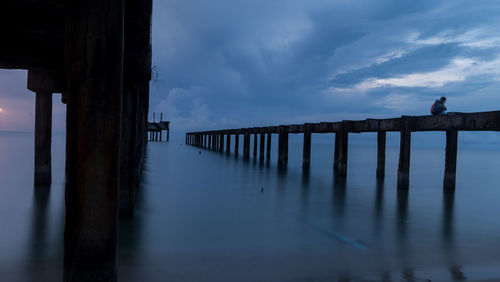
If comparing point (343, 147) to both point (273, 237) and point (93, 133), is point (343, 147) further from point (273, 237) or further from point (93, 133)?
point (93, 133)

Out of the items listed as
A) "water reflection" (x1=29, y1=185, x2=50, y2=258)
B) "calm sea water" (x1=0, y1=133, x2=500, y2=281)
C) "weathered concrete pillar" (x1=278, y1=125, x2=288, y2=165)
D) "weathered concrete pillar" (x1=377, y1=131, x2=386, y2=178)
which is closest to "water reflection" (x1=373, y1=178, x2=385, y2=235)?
"calm sea water" (x1=0, y1=133, x2=500, y2=281)

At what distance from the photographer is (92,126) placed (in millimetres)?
2074

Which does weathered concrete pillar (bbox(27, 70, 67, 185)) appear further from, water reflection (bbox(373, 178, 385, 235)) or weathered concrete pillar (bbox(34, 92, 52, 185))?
water reflection (bbox(373, 178, 385, 235))

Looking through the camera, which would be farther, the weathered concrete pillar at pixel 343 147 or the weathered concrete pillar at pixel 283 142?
the weathered concrete pillar at pixel 283 142

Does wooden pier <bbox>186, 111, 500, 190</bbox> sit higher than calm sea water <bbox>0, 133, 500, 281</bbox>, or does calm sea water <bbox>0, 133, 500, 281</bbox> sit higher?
wooden pier <bbox>186, 111, 500, 190</bbox>

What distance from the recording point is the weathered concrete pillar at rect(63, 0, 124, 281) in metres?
2.08

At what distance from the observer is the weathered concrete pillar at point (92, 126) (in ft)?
6.82

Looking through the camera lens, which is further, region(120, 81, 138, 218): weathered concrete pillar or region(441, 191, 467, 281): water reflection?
region(120, 81, 138, 218): weathered concrete pillar

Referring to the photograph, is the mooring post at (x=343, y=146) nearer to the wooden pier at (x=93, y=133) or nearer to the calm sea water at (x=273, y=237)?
the calm sea water at (x=273, y=237)

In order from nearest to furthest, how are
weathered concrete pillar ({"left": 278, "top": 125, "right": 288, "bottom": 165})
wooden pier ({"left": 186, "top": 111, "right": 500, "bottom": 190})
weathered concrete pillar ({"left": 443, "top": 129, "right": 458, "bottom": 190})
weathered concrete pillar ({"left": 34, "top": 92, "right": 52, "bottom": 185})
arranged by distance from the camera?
weathered concrete pillar ({"left": 34, "top": 92, "right": 52, "bottom": 185}) → wooden pier ({"left": 186, "top": 111, "right": 500, "bottom": 190}) → weathered concrete pillar ({"left": 443, "top": 129, "right": 458, "bottom": 190}) → weathered concrete pillar ({"left": 278, "top": 125, "right": 288, "bottom": 165})

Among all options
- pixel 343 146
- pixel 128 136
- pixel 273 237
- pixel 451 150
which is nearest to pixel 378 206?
pixel 451 150

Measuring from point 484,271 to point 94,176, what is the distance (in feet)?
15.4

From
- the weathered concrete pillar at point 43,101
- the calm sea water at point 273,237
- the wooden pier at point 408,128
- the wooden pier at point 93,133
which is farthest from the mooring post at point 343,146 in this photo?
the wooden pier at point 93,133

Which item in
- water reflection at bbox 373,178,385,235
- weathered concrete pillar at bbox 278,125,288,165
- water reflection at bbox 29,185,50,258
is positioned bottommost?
water reflection at bbox 373,178,385,235
